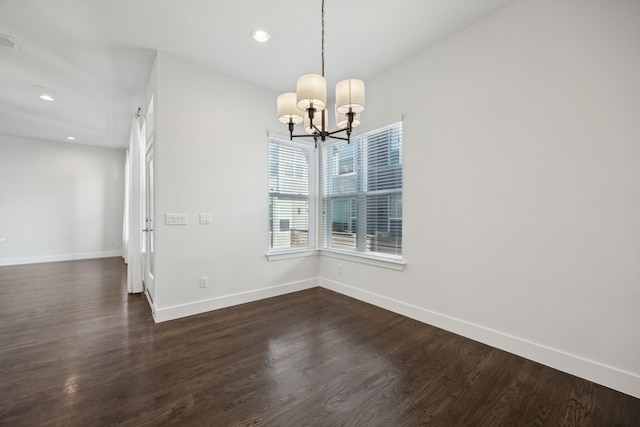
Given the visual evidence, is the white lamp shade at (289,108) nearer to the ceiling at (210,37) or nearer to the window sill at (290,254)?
the ceiling at (210,37)

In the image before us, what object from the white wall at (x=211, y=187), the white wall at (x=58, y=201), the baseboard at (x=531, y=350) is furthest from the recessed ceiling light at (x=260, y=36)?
the white wall at (x=58, y=201)

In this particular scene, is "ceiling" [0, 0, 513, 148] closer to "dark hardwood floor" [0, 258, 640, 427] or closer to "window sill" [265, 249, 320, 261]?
"window sill" [265, 249, 320, 261]

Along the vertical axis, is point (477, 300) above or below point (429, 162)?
below

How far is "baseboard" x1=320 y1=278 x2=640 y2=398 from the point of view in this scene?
5.74 ft

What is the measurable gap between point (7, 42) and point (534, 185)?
204 inches

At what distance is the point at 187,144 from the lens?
2.99 m

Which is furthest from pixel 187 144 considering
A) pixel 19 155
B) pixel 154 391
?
pixel 19 155

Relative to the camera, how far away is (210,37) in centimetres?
262

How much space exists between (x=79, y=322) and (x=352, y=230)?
3.38 m

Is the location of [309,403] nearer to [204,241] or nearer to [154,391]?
[154,391]

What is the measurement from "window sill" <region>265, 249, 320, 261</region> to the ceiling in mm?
2335

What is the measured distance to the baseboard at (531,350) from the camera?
1.75 metres

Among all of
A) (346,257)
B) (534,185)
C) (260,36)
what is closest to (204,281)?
(346,257)

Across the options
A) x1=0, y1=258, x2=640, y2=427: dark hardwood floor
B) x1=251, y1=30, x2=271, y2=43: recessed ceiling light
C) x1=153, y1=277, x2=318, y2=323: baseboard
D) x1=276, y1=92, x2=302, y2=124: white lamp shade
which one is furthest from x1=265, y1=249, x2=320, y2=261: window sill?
x1=251, y1=30, x2=271, y2=43: recessed ceiling light
